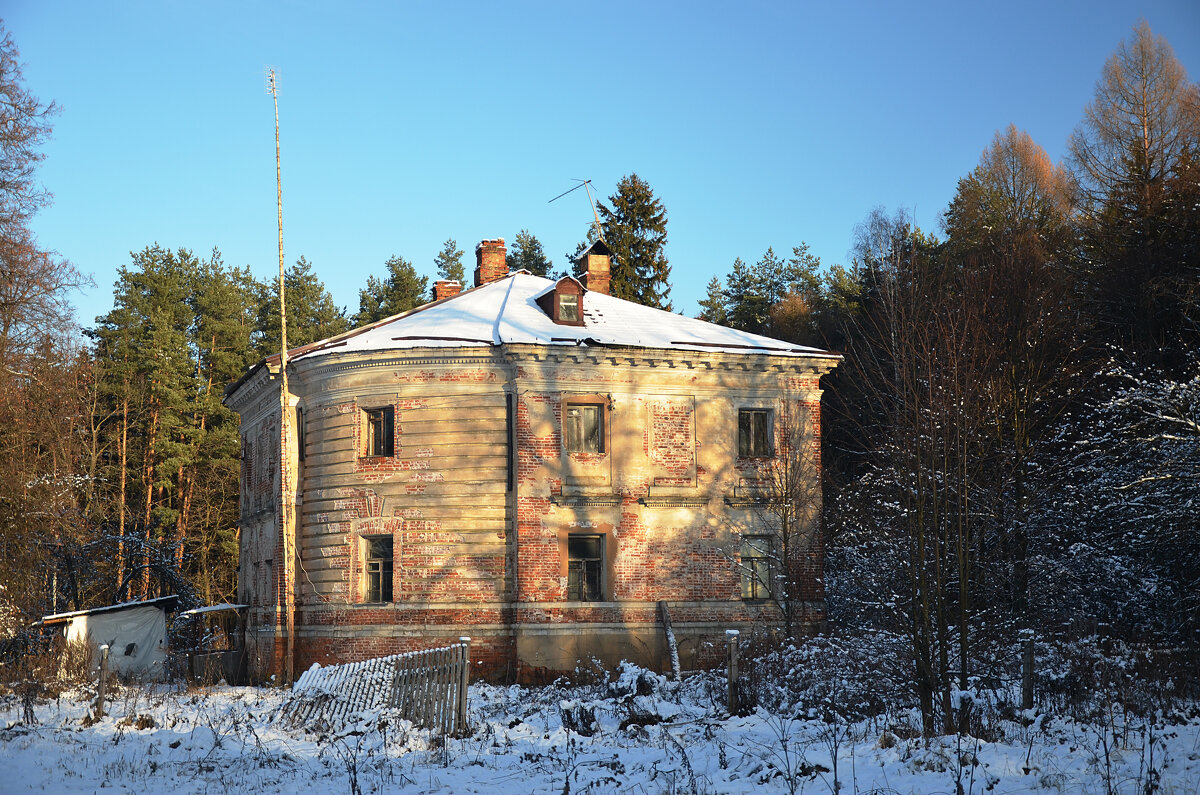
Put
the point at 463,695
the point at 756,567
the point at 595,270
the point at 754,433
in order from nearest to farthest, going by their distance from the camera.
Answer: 1. the point at 463,695
2. the point at 756,567
3. the point at 754,433
4. the point at 595,270

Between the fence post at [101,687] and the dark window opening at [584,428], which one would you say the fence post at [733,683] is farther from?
the dark window opening at [584,428]

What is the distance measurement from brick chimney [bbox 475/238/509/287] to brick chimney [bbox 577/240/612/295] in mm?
2678

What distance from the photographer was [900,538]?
15.5 meters

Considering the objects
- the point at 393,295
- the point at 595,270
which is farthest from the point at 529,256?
the point at 595,270

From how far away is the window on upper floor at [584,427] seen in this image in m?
24.6

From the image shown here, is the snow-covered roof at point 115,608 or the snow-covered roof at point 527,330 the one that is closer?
the snow-covered roof at point 115,608

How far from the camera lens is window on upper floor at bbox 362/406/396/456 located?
81.0ft

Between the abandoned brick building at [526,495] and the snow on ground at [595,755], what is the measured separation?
25.0 feet

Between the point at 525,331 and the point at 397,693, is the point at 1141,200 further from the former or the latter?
the point at 397,693

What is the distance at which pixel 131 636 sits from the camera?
25.3 meters

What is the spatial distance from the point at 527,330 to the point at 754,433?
20.3 ft

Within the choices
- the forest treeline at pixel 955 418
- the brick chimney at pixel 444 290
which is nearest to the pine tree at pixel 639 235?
the forest treeline at pixel 955 418

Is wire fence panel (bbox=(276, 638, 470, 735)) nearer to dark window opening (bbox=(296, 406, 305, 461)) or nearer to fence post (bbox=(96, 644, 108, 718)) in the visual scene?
fence post (bbox=(96, 644, 108, 718))

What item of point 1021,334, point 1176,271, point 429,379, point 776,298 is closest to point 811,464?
point 1021,334
